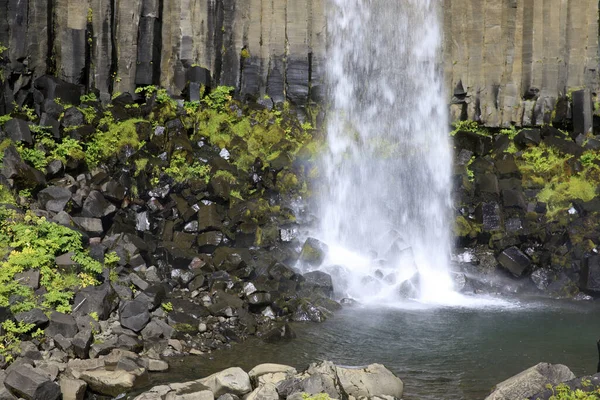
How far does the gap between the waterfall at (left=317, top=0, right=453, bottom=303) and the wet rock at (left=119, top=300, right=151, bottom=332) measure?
205 inches

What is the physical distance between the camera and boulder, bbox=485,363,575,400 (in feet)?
25.2

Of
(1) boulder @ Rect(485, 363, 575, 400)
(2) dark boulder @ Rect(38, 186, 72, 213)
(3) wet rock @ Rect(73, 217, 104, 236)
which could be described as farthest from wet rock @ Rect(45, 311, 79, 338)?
(1) boulder @ Rect(485, 363, 575, 400)

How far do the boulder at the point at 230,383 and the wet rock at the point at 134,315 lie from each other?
233 centimetres

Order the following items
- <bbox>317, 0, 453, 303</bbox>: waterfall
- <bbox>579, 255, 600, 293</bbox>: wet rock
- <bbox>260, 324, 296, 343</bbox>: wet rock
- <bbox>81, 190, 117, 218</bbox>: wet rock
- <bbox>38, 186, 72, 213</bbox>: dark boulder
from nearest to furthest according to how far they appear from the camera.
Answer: <bbox>260, 324, 296, 343</bbox>: wet rock, <bbox>38, 186, 72, 213</bbox>: dark boulder, <bbox>81, 190, 117, 218</bbox>: wet rock, <bbox>579, 255, 600, 293</bbox>: wet rock, <bbox>317, 0, 453, 303</bbox>: waterfall

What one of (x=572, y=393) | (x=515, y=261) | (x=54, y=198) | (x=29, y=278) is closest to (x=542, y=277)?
(x=515, y=261)

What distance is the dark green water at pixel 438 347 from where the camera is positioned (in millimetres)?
9586

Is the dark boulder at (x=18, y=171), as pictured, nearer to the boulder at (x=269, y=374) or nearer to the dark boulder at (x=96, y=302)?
the dark boulder at (x=96, y=302)

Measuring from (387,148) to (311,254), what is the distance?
5494 millimetres

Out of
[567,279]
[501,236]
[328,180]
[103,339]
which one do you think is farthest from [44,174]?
[567,279]

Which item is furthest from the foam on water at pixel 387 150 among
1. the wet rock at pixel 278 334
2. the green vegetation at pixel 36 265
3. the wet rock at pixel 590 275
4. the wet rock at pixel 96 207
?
the green vegetation at pixel 36 265

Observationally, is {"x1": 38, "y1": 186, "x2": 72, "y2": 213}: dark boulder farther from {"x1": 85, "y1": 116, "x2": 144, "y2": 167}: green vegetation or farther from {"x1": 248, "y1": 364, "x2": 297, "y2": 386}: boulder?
{"x1": 248, "y1": 364, "x2": 297, "y2": 386}: boulder

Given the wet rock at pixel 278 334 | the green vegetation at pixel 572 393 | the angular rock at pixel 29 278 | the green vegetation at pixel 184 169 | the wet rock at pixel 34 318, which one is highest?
the green vegetation at pixel 184 169

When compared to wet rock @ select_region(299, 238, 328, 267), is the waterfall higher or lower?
higher

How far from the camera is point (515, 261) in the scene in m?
15.6
